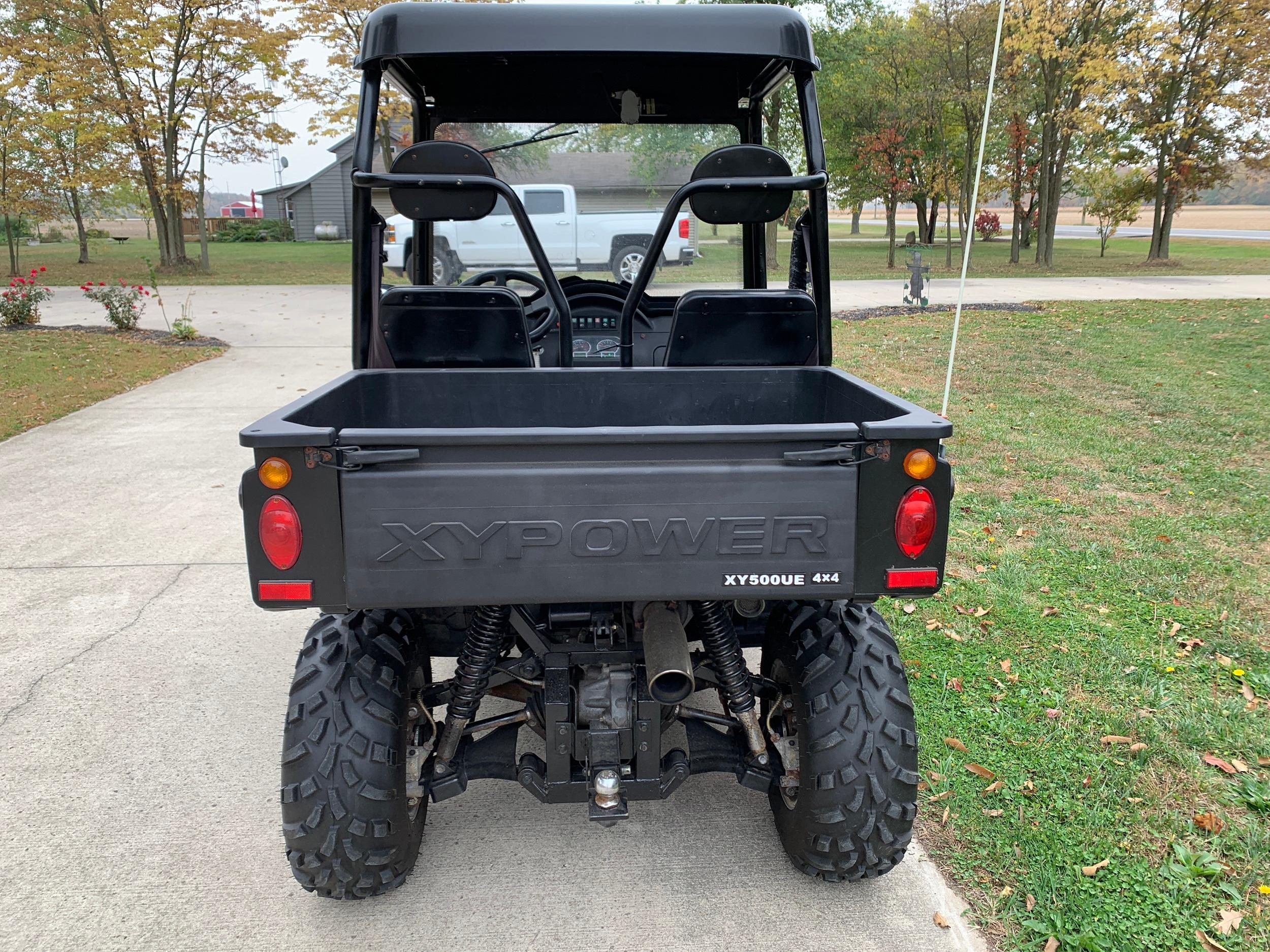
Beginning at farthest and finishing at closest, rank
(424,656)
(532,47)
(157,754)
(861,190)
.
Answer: (861,190) → (157,754) → (532,47) → (424,656)

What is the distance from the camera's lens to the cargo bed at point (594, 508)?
2.05m

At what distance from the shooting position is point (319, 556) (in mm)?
2068

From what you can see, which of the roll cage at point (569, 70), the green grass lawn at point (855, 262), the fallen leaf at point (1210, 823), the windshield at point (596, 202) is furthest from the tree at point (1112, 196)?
the fallen leaf at point (1210, 823)

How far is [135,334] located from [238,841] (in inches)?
512

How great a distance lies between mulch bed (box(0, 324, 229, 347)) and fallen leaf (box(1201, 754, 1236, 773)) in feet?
42.6

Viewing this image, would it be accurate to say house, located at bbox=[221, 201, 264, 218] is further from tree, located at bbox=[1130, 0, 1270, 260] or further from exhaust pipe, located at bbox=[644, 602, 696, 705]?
exhaust pipe, located at bbox=[644, 602, 696, 705]

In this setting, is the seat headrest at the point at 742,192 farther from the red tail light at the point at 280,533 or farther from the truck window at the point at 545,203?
the red tail light at the point at 280,533

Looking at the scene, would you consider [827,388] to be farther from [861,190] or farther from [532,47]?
[861,190]

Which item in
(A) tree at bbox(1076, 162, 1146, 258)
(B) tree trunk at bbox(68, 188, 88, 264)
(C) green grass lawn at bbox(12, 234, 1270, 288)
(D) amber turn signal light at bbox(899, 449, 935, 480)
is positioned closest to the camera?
(D) amber turn signal light at bbox(899, 449, 935, 480)

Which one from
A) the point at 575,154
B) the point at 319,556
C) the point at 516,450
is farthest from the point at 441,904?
the point at 575,154

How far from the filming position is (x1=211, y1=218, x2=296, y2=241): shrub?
48688 mm

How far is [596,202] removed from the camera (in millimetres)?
4246

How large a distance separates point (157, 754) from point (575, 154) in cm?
303

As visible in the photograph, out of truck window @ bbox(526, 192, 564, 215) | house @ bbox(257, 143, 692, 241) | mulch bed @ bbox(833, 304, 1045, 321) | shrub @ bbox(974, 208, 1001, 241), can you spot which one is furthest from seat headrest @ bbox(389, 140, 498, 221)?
shrub @ bbox(974, 208, 1001, 241)
